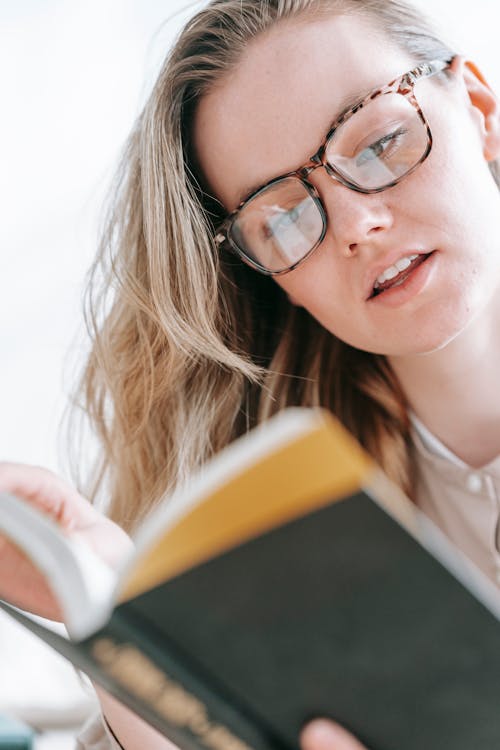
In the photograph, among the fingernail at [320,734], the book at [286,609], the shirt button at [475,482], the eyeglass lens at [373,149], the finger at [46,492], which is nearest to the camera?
the book at [286,609]

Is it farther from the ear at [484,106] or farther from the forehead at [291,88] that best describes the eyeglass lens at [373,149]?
the ear at [484,106]

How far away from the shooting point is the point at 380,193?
3.85 feet

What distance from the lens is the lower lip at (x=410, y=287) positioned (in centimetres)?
118

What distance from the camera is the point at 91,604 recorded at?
550 mm

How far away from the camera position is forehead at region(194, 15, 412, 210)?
119 centimetres

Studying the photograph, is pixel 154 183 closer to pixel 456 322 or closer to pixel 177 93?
pixel 177 93

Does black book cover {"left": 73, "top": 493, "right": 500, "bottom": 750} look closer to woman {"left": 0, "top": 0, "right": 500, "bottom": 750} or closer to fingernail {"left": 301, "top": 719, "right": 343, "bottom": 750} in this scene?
fingernail {"left": 301, "top": 719, "right": 343, "bottom": 750}

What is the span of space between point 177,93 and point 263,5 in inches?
7.3

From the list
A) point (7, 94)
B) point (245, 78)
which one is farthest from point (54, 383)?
point (245, 78)

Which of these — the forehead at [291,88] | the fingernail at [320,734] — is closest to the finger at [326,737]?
the fingernail at [320,734]

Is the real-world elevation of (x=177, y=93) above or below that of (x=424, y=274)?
above

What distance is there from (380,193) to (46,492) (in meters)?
0.60

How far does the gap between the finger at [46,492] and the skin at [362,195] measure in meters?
0.53

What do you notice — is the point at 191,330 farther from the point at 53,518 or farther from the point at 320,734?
→ the point at 320,734
